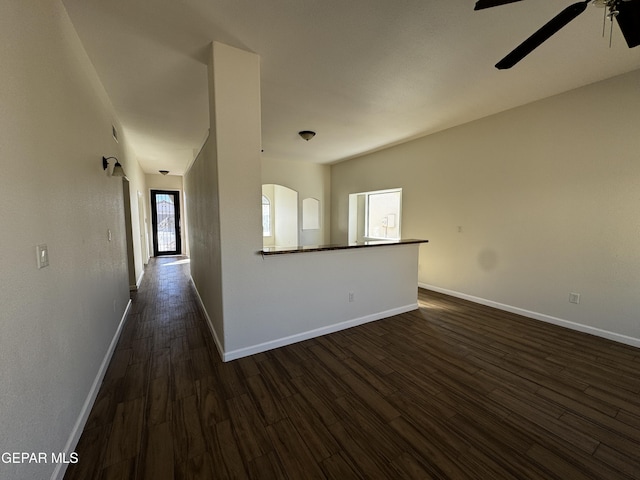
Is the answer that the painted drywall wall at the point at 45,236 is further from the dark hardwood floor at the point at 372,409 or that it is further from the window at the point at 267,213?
the window at the point at 267,213

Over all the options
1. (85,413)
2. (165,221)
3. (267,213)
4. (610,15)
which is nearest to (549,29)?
(610,15)

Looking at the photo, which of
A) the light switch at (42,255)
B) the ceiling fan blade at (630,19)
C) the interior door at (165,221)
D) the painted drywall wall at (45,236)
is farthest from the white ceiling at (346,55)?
the interior door at (165,221)

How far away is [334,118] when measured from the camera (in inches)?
151

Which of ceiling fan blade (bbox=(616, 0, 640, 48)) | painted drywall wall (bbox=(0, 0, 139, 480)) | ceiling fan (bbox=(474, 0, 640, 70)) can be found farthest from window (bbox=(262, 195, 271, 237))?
ceiling fan blade (bbox=(616, 0, 640, 48))

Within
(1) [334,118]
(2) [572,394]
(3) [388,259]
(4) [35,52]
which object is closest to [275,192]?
(1) [334,118]

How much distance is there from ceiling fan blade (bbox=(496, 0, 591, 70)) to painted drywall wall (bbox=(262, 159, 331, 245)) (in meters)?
5.31

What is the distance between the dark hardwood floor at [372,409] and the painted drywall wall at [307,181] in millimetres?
4404

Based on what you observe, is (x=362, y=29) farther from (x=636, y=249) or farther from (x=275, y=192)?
(x=275, y=192)

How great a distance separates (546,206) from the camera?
3287 millimetres

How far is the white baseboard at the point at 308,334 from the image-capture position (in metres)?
2.48

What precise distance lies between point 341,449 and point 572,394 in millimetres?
1874

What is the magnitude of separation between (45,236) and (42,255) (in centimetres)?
12

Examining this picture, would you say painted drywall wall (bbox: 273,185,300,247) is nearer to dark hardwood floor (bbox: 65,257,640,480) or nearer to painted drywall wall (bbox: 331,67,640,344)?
painted drywall wall (bbox: 331,67,640,344)

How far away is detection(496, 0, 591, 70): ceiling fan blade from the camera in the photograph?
130 centimetres
